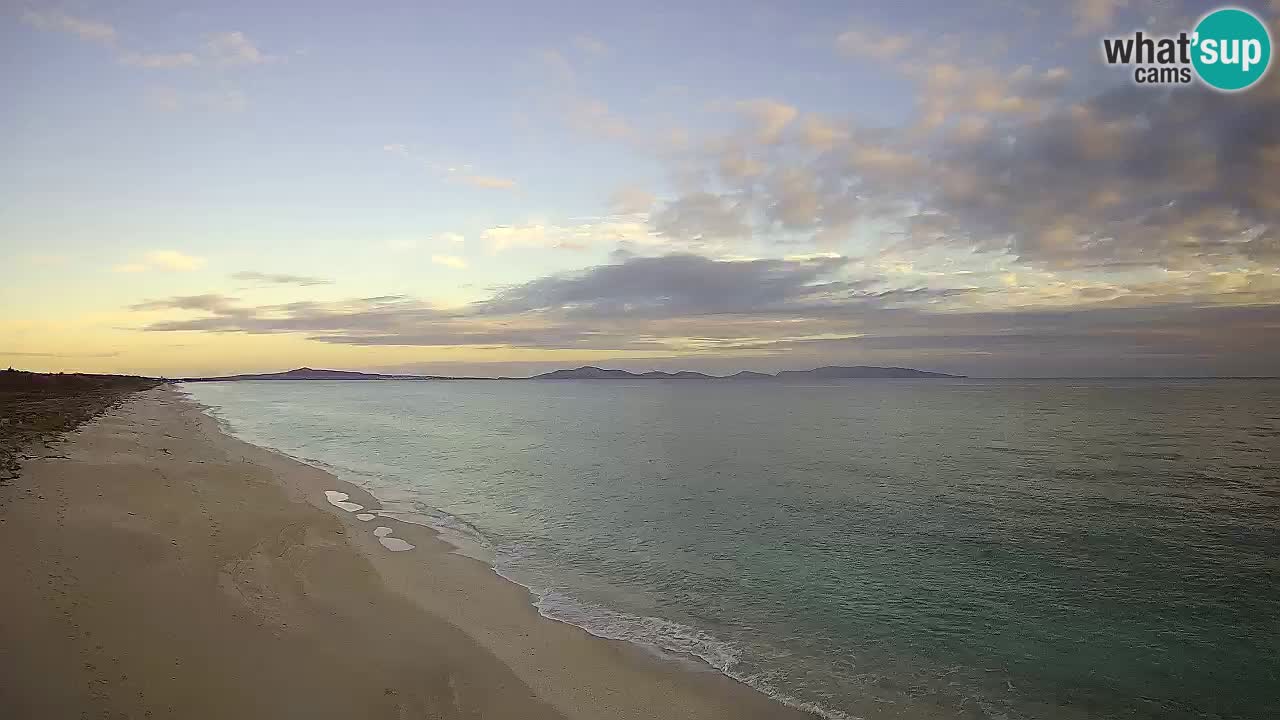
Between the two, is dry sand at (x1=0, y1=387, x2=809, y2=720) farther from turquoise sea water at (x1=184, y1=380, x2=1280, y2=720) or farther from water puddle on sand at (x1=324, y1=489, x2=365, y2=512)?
water puddle on sand at (x1=324, y1=489, x2=365, y2=512)

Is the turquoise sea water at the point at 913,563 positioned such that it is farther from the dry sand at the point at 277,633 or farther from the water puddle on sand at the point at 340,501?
the water puddle on sand at the point at 340,501

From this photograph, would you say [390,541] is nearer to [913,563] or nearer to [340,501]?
[340,501]

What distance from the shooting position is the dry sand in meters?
9.16

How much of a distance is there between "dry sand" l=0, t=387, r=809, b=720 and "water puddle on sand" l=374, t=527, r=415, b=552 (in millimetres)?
290

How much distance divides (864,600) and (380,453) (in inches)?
1567

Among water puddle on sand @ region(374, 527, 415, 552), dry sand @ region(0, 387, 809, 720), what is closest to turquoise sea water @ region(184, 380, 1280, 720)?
dry sand @ region(0, 387, 809, 720)

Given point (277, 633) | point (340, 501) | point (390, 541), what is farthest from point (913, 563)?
point (340, 501)

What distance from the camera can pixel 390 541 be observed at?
1994cm

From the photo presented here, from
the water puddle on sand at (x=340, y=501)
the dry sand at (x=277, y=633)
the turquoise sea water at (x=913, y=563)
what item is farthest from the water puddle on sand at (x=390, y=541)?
the water puddle on sand at (x=340, y=501)

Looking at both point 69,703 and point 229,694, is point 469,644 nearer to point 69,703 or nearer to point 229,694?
point 229,694

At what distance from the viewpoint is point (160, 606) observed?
1214cm

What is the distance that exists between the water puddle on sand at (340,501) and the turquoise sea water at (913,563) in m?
2.47

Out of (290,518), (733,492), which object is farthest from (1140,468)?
(290,518)

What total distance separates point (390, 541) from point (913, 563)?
16158 mm
